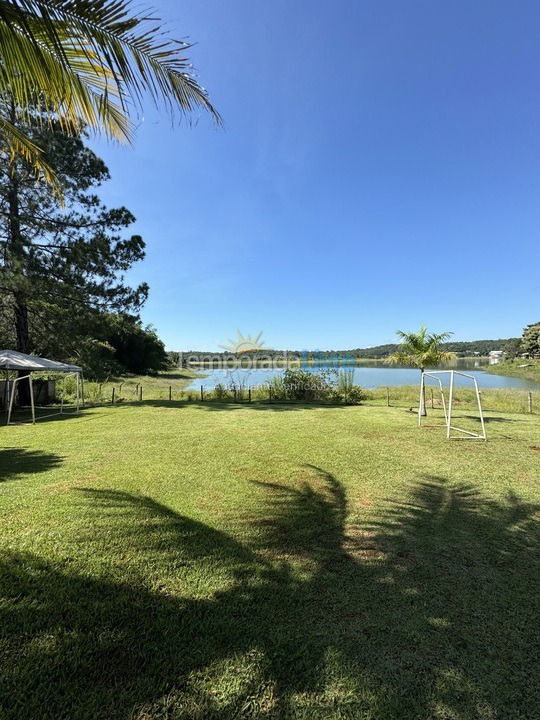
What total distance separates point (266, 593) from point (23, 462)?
17.4ft

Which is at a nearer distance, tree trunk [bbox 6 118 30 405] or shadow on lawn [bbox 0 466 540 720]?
shadow on lawn [bbox 0 466 540 720]

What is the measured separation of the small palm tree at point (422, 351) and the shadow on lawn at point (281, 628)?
31.3 feet

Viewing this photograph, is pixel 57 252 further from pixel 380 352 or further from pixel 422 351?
pixel 380 352

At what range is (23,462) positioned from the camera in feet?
17.3

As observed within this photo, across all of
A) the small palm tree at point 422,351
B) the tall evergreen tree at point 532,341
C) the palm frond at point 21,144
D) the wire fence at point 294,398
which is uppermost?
the tall evergreen tree at point 532,341

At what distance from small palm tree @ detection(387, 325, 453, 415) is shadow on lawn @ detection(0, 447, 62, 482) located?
38.1 feet

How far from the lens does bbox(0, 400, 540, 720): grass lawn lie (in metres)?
1.50

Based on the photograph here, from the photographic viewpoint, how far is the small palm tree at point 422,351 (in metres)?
11.9

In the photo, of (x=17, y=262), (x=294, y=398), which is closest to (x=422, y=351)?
(x=294, y=398)

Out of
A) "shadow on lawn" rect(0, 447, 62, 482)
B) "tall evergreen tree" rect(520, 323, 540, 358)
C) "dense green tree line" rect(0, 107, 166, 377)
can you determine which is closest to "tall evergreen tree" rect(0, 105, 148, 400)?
"dense green tree line" rect(0, 107, 166, 377)

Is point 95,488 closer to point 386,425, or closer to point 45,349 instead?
point 386,425

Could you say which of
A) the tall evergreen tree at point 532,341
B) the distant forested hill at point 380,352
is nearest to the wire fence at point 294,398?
the distant forested hill at point 380,352

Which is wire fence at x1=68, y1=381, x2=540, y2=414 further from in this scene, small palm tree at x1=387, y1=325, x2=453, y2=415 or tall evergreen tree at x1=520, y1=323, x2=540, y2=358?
tall evergreen tree at x1=520, y1=323, x2=540, y2=358

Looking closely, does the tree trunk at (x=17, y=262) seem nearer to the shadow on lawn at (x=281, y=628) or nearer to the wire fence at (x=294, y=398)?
the wire fence at (x=294, y=398)
